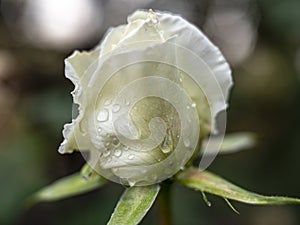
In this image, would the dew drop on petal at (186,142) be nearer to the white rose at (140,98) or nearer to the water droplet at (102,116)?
the white rose at (140,98)

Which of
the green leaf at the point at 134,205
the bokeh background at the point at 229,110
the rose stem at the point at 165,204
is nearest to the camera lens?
the green leaf at the point at 134,205

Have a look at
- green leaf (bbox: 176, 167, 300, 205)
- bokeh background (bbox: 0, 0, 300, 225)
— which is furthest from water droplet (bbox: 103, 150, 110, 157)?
bokeh background (bbox: 0, 0, 300, 225)

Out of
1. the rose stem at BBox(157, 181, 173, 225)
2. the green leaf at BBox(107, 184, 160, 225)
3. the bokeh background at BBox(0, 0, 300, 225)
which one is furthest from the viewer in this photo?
the bokeh background at BBox(0, 0, 300, 225)

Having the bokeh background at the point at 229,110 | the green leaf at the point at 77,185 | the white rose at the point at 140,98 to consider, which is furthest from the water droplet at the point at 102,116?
the bokeh background at the point at 229,110

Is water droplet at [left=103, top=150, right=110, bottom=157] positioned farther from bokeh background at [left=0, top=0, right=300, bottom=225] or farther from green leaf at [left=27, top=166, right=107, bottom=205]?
bokeh background at [left=0, top=0, right=300, bottom=225]

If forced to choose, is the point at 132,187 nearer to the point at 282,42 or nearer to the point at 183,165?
the point at 183,165

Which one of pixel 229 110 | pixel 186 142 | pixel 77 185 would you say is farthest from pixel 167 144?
pixel 229 110

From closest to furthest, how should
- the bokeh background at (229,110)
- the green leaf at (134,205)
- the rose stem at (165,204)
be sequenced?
1. the green leaf at (134,205)
2. the rose stem at (165,204)
3. the bokeh background at (229,110)
